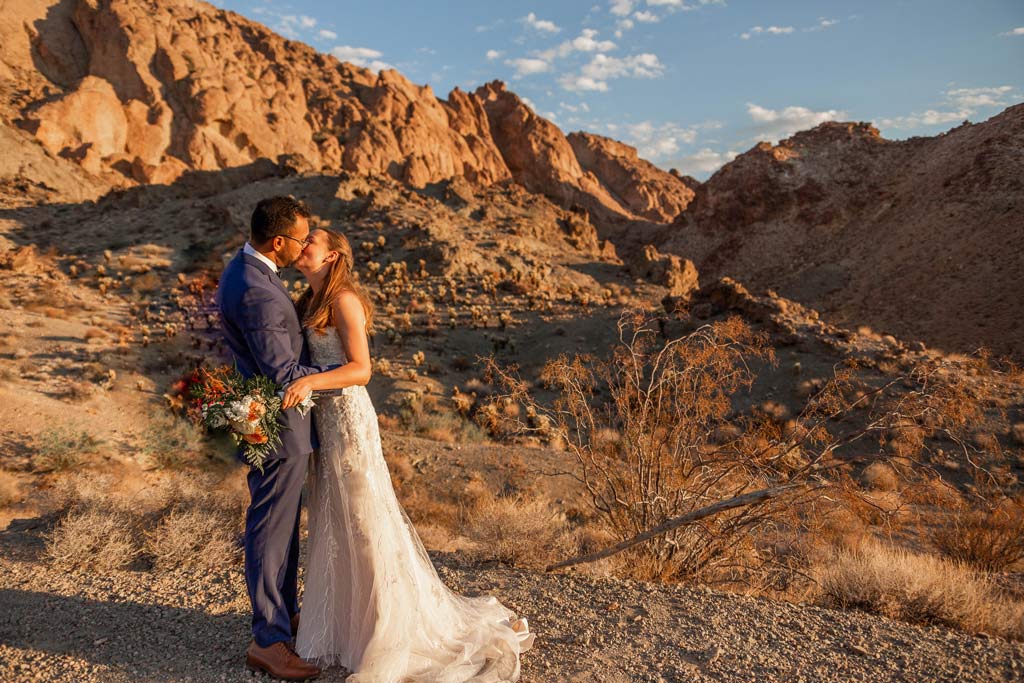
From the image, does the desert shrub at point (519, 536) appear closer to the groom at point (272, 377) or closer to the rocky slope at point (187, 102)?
the groom at point (272, 377)

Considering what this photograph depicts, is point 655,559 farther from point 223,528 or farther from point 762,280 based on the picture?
point 762,280

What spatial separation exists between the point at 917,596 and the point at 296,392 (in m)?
4.89

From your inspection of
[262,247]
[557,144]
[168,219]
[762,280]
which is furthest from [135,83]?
[262,247]

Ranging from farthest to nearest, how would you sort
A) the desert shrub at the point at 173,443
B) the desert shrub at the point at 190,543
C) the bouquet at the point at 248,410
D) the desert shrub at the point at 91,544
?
the desert shrub at the point at 173,443, the desert shrub at the point at 190,543, the desert shrub at the point at 91,544, the bouquet at the point at 248,410

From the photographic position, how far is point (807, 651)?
12.5 feet

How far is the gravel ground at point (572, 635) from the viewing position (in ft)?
11.2

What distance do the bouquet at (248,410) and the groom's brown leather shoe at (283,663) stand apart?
99cm

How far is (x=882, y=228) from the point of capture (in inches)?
1389

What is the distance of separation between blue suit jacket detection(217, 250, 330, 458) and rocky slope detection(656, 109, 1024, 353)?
2704cm

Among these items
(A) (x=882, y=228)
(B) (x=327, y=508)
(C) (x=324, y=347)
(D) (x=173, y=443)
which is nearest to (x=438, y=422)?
(D) (x=173, y=443)

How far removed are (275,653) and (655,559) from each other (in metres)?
3.28

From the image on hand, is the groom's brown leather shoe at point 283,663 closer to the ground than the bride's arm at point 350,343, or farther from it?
closer to the ground

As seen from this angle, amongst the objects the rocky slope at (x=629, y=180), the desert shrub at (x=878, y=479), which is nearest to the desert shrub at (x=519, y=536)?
the desert shrub at (x=878, y=479)

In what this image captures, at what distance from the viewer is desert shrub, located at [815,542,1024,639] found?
4.55 m
